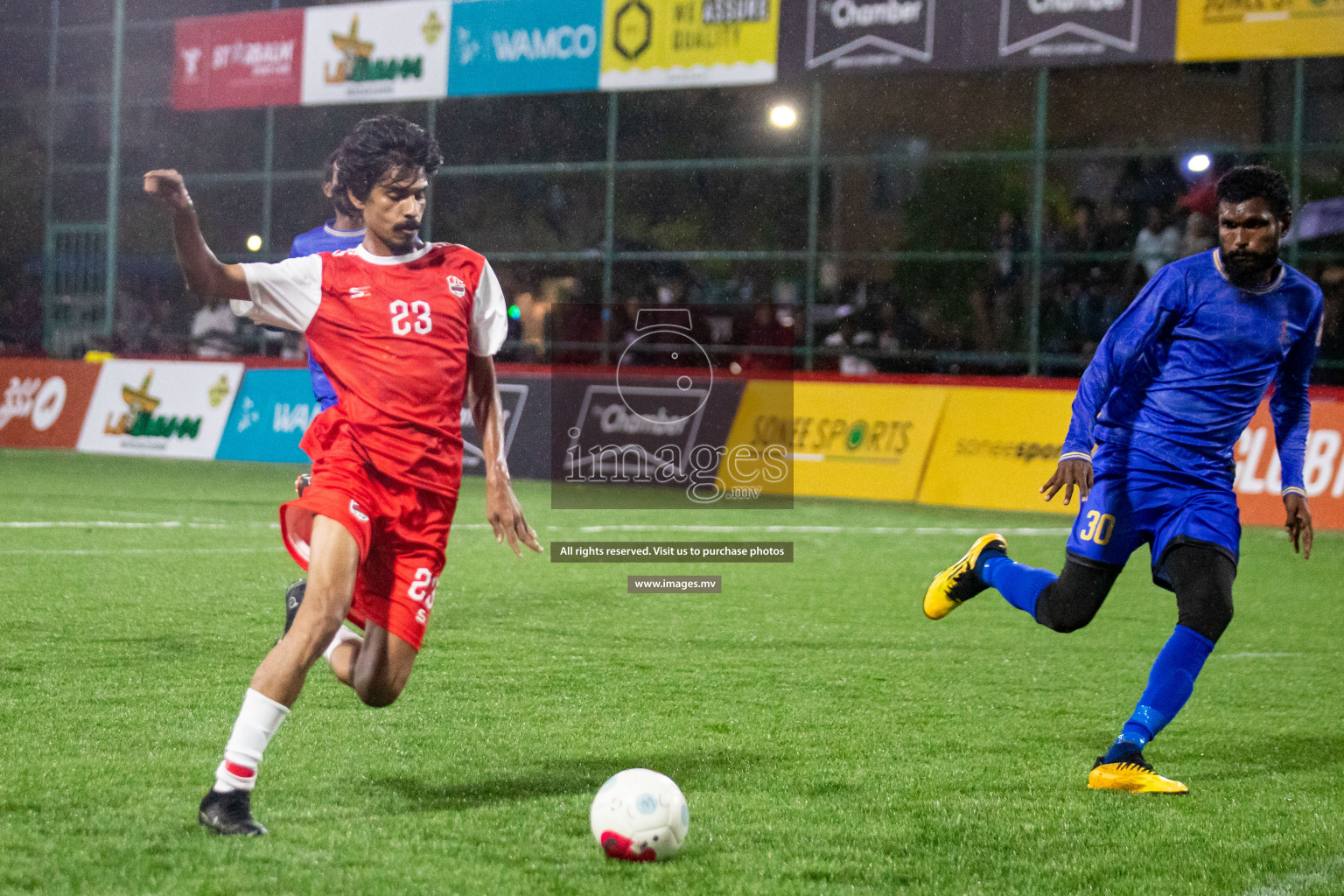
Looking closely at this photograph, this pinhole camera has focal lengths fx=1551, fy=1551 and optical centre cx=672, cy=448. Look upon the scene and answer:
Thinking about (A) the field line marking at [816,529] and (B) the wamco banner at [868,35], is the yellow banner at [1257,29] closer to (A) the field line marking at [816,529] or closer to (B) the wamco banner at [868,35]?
(B) the wamco banner at [868,35]

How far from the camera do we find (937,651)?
780 centimetres

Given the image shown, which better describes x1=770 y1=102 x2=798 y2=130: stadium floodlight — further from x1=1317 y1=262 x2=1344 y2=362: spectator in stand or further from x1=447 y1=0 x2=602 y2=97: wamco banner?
x1=1317 y1=262 x2=1344 y2=362: spectator in stand

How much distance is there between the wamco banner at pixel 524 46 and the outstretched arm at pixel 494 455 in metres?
14.5

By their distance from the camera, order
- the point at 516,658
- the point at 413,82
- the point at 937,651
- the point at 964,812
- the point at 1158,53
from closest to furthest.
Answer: the point at 964,812 < the point at 516,658 < the point at 937,651 < the point at 1158,53 < the point at 413,82

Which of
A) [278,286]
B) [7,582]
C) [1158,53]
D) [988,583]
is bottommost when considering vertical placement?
[7,582]

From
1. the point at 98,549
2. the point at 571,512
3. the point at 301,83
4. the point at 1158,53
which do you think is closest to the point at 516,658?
the point at 98,549

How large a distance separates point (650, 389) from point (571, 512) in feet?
9.41

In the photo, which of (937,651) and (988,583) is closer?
(988,583)

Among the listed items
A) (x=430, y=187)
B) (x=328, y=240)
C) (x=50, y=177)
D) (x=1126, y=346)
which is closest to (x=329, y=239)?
(x=328, y=240)

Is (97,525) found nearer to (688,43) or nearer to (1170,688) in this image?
(1170,688)

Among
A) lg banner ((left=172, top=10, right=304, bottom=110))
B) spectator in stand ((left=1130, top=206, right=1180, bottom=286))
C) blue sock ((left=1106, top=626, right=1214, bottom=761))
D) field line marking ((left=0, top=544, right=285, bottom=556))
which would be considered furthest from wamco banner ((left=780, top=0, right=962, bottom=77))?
blue sock ((left=1106, top=626, right=1214, bottom=761))

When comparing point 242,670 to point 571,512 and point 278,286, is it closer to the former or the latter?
point 278,286

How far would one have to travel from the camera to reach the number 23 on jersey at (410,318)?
443 cm

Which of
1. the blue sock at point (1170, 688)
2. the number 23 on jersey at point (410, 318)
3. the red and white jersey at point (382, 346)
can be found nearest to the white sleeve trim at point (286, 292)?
the red and white jersey at point (382, 346)
